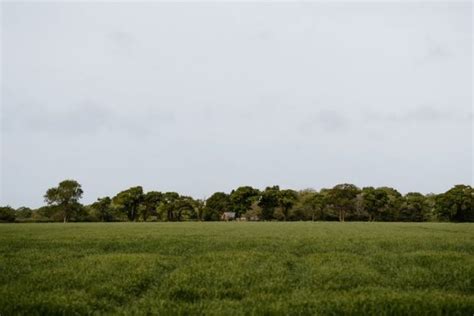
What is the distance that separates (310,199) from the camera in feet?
454

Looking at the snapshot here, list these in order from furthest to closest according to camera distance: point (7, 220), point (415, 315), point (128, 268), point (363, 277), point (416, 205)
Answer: point (416, 205), point (7, 220), point (128, 268), point (363, 277), point (415, 315)

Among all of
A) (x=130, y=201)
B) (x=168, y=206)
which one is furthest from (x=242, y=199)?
(x=130, y=201)

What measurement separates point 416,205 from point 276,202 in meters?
49.4

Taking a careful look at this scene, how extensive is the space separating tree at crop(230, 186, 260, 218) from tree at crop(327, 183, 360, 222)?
98.7 ft

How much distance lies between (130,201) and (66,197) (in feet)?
74.7

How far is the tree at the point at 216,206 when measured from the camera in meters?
148

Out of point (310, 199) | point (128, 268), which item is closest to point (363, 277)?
point (128, 268)

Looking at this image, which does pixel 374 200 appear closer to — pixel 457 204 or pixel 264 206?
pixel 457 204

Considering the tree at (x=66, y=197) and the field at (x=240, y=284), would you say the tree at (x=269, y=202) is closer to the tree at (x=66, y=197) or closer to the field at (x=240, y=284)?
the tree at (x=66, y=197)

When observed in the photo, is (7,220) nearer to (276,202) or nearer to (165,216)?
(165,216)

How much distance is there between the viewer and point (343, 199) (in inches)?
5241

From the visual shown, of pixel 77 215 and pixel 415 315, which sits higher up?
pixel 415 315

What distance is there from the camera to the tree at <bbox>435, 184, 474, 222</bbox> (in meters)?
115

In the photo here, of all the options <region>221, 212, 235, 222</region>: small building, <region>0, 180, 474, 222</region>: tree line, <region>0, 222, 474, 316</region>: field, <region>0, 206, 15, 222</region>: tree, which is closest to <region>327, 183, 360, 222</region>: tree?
<region>0, 180, 474, 222</region>: tree line
